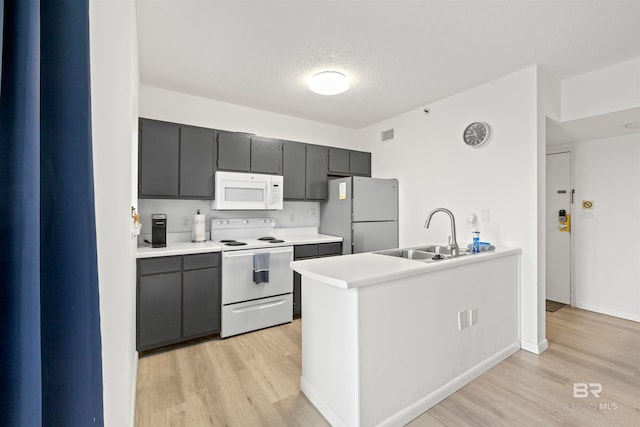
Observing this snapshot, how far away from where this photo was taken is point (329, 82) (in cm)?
270

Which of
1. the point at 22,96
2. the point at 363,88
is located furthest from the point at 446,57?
the point at 22,96

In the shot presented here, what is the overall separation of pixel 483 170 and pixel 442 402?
2202mm

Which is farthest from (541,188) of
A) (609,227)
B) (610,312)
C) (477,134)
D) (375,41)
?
(610,312)

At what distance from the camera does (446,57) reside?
255cm

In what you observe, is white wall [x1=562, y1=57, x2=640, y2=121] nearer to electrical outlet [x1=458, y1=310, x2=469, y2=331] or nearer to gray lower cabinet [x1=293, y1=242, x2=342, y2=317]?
electrical outlet [x1=458, y1=310, x2=469, y2=331]

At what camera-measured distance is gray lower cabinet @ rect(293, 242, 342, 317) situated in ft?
11.4

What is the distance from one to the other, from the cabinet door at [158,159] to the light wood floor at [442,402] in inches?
60.8

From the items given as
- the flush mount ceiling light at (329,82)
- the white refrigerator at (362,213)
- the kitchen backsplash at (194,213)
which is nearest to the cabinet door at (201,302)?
the kitchen backsplash at (194,213)

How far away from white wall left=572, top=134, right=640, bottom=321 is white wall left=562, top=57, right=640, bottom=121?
1.07 m

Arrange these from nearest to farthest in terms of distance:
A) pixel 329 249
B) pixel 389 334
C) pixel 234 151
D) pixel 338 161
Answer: pixel 389 334 → pixel 234 151 → pixel 329 249 → pixel 338 161

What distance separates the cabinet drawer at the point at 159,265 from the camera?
102 inches

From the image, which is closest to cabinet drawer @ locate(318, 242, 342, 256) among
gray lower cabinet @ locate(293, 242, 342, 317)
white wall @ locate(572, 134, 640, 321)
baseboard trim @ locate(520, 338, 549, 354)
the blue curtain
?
gray lower cabinet @ locate(293, 242, 342, 317)

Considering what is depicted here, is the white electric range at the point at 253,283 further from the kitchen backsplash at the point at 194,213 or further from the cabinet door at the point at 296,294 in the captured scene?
the kitchen backsplash at the point at 194,213

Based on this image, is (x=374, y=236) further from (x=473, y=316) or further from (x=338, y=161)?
(x=473, y=316)
